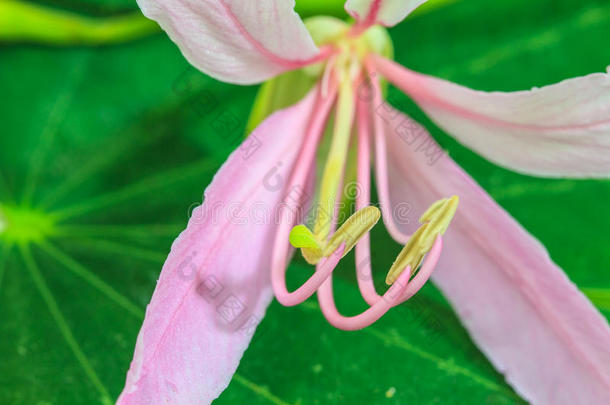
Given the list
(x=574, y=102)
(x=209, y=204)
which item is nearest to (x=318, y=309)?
(x=209, y=204)

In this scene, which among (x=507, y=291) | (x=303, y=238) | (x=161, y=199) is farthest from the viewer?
(x=161, y=199)

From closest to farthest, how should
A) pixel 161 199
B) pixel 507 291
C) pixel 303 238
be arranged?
pixel 303 238, pixel 507 291, pixel 161 199

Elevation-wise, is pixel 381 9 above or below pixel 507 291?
above

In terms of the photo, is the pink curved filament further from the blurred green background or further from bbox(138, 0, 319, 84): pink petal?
bbox(138, 0, 319, 84): pink petal

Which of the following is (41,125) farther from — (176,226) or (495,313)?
(495,313)

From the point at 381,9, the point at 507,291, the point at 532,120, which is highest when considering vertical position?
the point at 381,9

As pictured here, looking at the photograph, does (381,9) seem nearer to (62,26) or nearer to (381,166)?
(381,166)

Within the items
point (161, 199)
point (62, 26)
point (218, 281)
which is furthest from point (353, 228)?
point (62, 26)
